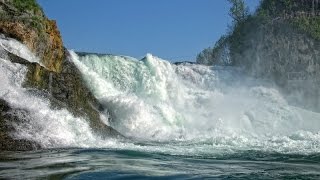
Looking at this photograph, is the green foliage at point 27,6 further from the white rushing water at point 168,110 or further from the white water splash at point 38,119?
the white water splash at point 38,119

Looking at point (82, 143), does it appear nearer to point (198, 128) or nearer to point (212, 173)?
point (212, 173)

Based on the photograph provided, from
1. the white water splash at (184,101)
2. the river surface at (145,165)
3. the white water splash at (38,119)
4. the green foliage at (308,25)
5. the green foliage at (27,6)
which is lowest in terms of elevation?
the river surface at (145,165)

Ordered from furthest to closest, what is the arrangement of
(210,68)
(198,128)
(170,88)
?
Answer: (210,68)
(170,88)
(198,128)

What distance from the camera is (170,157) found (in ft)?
40.2

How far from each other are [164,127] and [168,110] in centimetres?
175

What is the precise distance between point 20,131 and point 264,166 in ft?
22.1

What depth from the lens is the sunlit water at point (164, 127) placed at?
9711 mm

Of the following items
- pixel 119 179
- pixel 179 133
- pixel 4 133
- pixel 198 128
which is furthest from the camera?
pixel 198 128

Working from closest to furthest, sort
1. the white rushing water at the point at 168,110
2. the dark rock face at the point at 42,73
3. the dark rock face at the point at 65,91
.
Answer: the dark rock face at the point at 42,73 → the white rushing water at the point at 168,110 → the dark rock face at the point at 65,91

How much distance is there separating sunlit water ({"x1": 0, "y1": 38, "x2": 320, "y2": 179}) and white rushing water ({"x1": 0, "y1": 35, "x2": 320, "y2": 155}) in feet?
0.15

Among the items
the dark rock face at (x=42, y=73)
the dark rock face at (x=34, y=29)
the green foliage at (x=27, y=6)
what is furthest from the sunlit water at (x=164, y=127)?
the green foliage at (x=27, y=6)

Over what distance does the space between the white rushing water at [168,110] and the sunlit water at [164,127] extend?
1.8 inches

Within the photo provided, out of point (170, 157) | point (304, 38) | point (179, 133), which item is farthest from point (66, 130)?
point (304, 38)

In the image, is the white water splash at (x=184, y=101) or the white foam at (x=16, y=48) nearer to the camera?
the white foam at (x=16, y=48)
